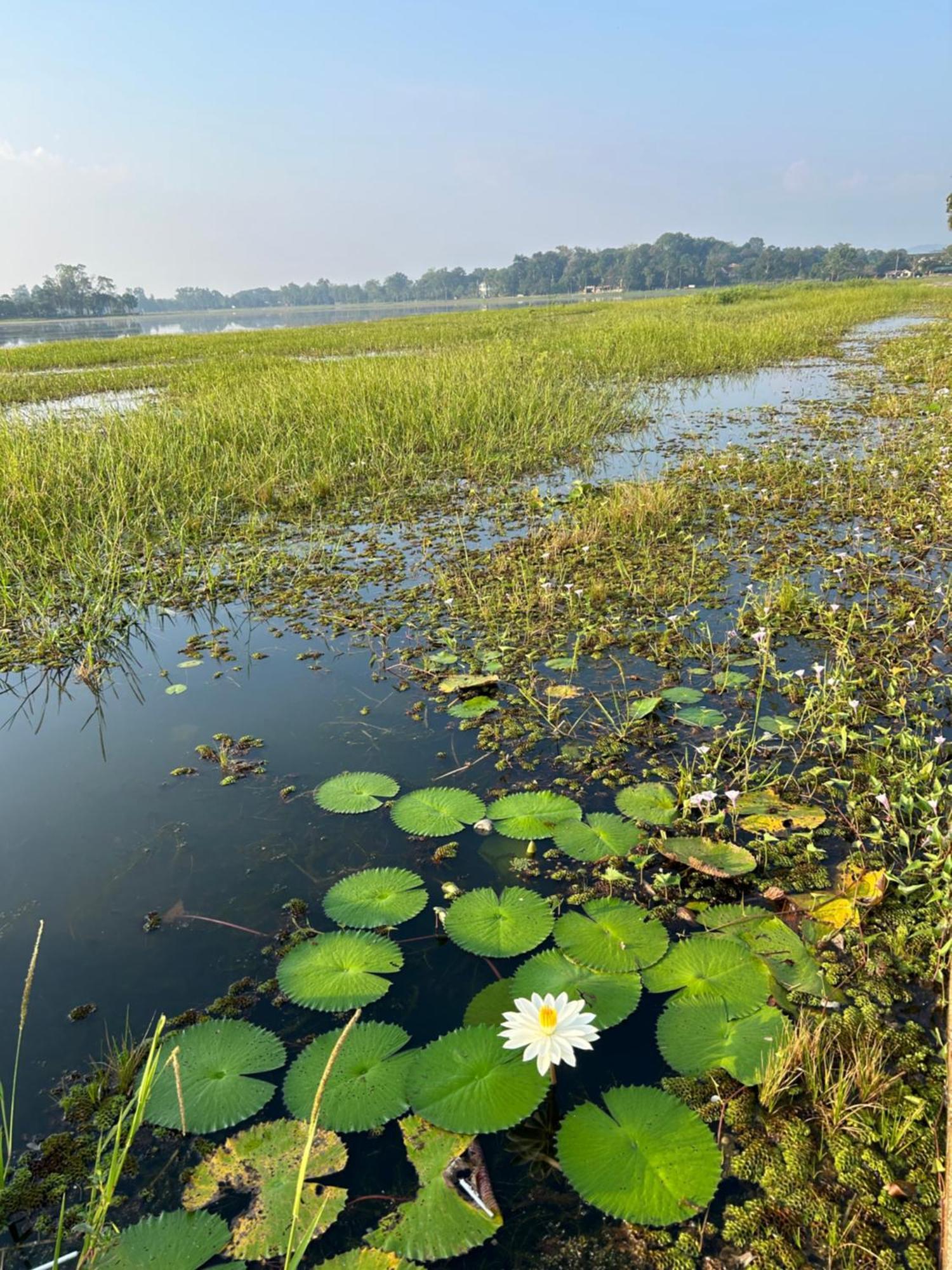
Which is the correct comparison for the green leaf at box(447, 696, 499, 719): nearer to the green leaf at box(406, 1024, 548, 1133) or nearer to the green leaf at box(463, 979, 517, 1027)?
the green leaf at box(463, 979, 517, 1027)

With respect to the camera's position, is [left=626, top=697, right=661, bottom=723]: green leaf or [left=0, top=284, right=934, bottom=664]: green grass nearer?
[left=626, top=697, right=661, bottom=723]: green leaf

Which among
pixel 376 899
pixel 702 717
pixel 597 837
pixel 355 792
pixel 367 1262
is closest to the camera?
pixel 367 1262

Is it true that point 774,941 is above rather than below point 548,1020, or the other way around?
below

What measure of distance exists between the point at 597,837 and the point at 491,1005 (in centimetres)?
66

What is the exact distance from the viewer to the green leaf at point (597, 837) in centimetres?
206

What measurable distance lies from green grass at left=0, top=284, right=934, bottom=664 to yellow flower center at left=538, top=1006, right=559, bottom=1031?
126 inches

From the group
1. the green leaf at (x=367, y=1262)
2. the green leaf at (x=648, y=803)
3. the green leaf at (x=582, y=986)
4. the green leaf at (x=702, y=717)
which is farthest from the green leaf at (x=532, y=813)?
the green leaf at (x=367, y=1262)

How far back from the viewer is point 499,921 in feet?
5.93

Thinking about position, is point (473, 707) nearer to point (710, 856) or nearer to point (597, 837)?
point (597, 837)

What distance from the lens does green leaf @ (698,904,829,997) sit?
1.60m

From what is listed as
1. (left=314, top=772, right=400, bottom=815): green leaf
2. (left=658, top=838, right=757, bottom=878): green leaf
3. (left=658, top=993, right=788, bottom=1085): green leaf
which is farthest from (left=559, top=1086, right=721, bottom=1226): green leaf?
(left=314, top=772, right=400, bottom=815): green leaf

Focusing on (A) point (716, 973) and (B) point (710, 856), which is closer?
(A) point (716, 973)

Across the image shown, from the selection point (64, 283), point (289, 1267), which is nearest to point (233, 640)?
point (289, 1267)

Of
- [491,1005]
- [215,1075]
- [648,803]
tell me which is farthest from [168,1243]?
[648,803]
